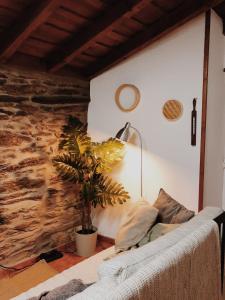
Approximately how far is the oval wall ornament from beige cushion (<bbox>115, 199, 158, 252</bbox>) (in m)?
1.33

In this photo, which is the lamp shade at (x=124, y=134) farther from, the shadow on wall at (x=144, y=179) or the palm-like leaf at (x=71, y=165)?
the palm-like leaf at (x=71, y=165)

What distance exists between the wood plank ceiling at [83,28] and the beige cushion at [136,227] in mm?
1578

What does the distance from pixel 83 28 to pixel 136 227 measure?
179 centimetres

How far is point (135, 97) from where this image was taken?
3.35 meters

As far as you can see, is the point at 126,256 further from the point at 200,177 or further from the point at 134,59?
the point at 134,59

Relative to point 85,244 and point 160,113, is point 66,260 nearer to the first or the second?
point 85,244

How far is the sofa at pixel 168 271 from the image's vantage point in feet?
3.94

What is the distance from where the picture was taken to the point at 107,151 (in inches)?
132

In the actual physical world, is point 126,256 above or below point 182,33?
below

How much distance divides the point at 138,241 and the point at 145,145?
1.26 meters

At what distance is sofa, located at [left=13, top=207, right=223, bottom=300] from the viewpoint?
47.3 inches

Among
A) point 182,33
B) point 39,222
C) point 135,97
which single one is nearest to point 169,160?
point 135,97

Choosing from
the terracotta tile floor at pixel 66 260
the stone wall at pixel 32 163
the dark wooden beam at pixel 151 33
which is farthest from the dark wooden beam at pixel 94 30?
the terracotta tile floor at pixel 66 260

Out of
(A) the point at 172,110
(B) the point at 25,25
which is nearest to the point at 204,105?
(A) the point at 172,110
